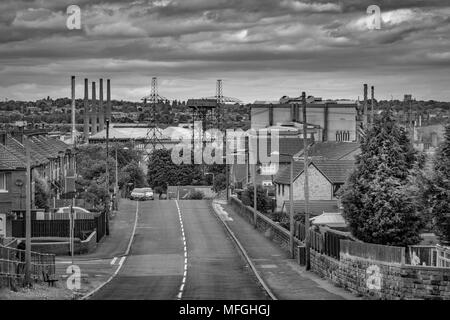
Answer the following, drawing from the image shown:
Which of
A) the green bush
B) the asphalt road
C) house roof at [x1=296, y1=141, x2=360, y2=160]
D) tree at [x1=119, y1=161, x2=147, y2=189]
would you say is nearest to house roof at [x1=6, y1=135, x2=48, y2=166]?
the asphalt road

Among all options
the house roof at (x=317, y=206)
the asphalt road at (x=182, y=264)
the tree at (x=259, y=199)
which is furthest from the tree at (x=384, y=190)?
the tree at (x=259, y=199)

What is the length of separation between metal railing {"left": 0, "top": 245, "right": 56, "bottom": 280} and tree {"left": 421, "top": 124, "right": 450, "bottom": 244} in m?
16.6

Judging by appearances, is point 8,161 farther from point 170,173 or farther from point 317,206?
point 170,173

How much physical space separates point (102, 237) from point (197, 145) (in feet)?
428

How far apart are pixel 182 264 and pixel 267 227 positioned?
15.9 meters

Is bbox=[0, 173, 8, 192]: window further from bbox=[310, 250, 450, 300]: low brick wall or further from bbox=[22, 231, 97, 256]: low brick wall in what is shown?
bbox=[310, 250, 450, 300]: low brick wall

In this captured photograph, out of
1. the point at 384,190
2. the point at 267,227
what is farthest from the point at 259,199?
the point at 384,190

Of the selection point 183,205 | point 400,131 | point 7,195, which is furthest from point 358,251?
point 183,205

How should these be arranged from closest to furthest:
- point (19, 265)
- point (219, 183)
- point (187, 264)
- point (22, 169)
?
1. point (19, 265)
2. point (187, 264)
3. point (22, 169)
4. point (219, 183)

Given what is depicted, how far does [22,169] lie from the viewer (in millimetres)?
63875

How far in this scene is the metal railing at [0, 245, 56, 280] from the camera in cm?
3509
